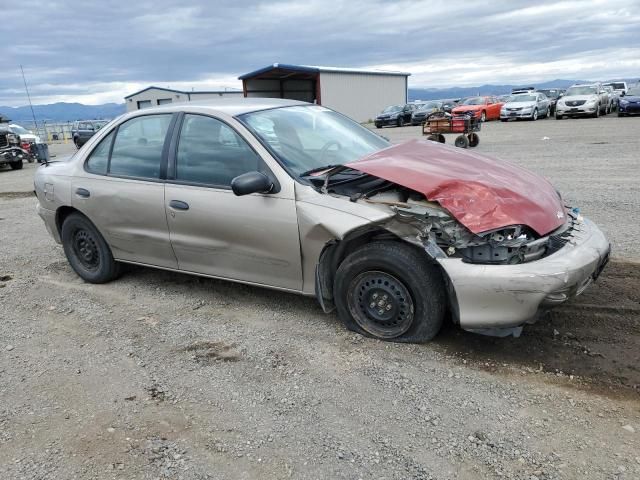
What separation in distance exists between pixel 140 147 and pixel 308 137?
4.92 ft

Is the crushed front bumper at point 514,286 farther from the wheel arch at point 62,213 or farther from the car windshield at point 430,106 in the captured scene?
the car windshield at point 430,106

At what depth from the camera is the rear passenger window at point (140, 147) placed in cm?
444

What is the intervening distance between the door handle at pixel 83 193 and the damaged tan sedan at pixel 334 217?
0.03 meters

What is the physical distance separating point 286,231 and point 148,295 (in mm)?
1815

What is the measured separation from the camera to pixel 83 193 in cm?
486

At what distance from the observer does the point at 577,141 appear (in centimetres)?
1547

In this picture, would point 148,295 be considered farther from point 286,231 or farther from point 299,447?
point 299,447

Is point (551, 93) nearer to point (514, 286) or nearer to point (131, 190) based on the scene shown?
point (131, 190)

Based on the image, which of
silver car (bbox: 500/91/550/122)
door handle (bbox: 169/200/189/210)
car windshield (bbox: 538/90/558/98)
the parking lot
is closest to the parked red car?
silver car (bbox: 500/91/550/122)

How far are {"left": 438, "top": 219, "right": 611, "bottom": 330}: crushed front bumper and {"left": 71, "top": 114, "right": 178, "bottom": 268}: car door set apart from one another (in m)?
2.42

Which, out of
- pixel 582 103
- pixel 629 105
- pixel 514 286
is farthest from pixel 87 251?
pixel 629 105

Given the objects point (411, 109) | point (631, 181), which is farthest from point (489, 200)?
point (411, 109)

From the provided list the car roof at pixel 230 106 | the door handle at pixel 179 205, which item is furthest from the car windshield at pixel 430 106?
the door handle at pixel 179 205

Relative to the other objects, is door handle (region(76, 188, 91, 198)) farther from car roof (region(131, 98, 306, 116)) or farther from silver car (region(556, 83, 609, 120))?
silver car (region(556, 83, 609, 120))
